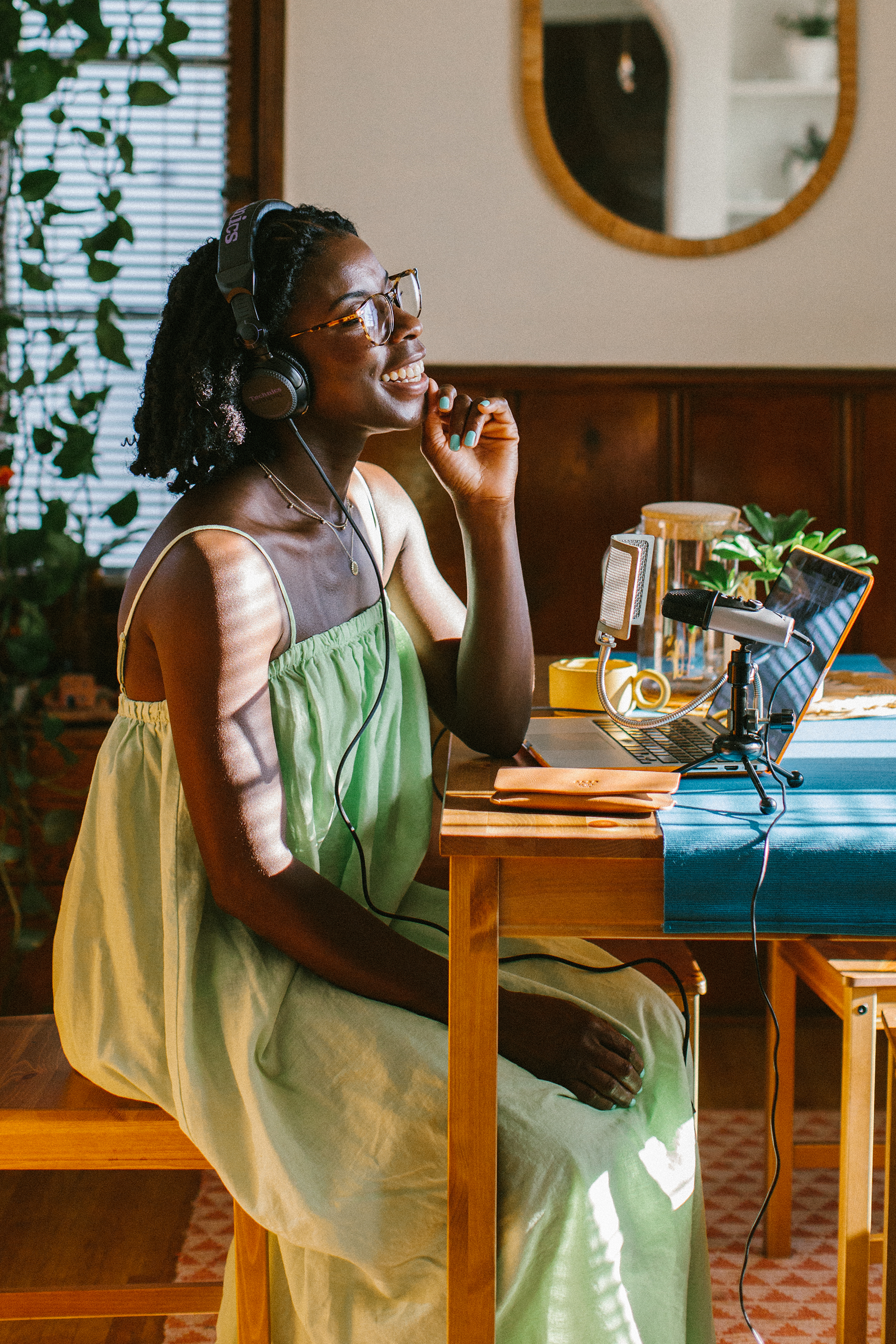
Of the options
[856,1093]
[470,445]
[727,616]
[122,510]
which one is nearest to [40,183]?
[122,510]

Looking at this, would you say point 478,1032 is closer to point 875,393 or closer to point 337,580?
point 337,580

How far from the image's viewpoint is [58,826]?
220 cm

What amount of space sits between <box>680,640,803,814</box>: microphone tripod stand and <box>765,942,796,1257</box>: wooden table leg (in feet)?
2.05

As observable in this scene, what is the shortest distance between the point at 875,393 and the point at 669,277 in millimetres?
470

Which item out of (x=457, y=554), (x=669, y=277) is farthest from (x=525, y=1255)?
(x=669, y=277)

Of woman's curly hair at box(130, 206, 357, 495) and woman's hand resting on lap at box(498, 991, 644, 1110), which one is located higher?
woman's curly hair at box(130, 206, 357, 495)

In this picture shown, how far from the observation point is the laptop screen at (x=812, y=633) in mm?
1258

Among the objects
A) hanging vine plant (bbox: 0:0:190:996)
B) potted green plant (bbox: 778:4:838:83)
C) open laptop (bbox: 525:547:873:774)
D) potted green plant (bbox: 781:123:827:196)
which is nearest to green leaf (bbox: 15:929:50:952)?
hanging vine plant (bbox: 0:0:190:996)

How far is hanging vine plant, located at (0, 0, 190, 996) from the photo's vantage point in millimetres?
2152

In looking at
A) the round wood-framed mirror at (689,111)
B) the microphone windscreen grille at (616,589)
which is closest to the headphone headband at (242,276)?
the microphone windscreen grille at (616,589)

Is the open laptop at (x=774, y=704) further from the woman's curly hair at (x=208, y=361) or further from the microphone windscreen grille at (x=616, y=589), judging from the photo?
the woman's curly hair at (x=208, y=361)

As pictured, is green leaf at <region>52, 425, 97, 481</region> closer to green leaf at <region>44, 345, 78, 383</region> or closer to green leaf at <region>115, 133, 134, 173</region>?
green leaf at <region>44, 345, 78, 383</region>

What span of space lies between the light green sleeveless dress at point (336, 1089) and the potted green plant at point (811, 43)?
5.57ft

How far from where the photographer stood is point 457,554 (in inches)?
97.0
